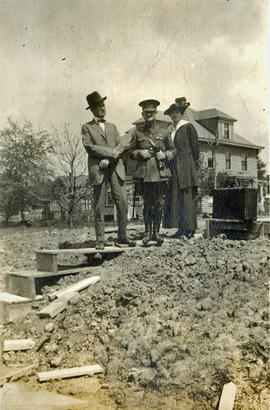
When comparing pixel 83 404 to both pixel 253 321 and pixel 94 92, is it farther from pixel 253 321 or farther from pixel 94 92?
pixel 94 92

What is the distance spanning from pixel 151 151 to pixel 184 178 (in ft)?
2.89

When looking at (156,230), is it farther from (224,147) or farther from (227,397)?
(224,147)

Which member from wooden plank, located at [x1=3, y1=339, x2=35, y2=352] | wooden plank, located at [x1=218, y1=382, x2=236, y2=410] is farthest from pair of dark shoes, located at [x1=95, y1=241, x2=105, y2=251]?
wooden plank, located at [x1=218, y1=382, x2=236, y2=410]

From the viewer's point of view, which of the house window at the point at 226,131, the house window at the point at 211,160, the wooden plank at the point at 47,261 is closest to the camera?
the wooden plank at the point at 47,261

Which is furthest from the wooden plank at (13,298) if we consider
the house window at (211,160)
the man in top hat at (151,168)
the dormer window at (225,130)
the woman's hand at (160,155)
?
the dormer window at (225,130)

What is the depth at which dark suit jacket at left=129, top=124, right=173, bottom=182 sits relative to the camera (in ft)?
23.3

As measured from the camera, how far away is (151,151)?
7.12 metres

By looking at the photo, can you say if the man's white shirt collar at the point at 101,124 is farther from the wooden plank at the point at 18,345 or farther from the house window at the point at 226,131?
the house window at the point at 226,131

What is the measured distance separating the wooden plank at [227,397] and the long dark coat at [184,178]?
391cm

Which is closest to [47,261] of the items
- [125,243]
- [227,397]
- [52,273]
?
[52,273]

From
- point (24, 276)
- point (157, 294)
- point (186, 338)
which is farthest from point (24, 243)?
point (186, 338)

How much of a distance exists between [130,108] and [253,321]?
12.7 ft

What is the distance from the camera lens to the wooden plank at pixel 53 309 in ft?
17.5

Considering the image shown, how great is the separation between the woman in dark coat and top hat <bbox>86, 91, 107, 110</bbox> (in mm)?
1502
